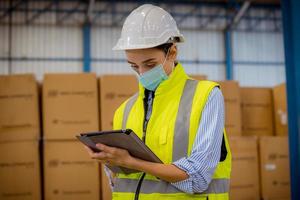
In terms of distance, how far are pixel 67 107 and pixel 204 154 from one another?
3310 mm

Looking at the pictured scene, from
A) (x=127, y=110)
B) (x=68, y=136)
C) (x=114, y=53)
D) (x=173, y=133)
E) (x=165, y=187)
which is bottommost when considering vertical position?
(x=165, y=187)

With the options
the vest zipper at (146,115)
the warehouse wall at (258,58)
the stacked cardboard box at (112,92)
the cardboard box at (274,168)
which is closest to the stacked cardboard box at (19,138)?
the stacked cardboard box at (112,92)

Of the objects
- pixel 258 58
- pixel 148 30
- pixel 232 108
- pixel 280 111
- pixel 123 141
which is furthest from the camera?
pixel 258 58

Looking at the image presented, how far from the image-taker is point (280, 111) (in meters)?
5.70

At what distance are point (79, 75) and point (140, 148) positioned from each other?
334 cm

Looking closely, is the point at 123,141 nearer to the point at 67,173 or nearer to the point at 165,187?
the point at 165,187

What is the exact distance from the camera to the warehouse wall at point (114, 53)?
10.9 metres

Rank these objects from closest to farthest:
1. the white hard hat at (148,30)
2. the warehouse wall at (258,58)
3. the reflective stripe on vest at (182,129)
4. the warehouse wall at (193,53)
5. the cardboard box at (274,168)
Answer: the reflective stripe on vest at (182,129) < the white hard hat at (148,30) < the cardboard box at (274,168) < the warehouse wall at (193,53) < the warehouse wall at (258,58)

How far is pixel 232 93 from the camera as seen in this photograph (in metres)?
5.45

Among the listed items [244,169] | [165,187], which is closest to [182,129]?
[165,187]

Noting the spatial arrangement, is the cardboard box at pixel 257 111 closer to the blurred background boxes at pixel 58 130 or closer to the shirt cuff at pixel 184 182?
the blurred background boxes at pixel 58 130

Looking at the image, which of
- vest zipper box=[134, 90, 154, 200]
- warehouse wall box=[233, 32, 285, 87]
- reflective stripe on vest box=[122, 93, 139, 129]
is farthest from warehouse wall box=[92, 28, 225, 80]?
vest zipper box=[134, 90, 154, 200]

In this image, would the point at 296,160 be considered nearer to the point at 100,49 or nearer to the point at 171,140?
the point at 171,140

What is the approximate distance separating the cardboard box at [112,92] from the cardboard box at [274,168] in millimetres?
1747
